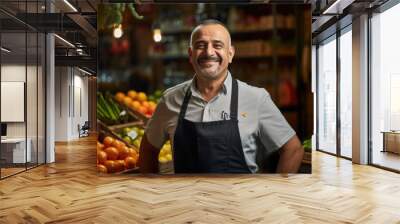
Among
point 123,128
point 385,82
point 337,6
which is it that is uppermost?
point 337,6

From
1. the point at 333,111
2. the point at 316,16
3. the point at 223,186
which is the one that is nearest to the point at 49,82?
the point at 223,186

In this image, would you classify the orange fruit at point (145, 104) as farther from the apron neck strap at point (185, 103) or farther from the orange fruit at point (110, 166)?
the orange fruit at point (110, 166)

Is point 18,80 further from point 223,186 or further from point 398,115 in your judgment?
point 398,115

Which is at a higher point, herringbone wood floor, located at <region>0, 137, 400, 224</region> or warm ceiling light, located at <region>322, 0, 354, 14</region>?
warm ceiling light, located at <region>322, 0, 354, 14</region>

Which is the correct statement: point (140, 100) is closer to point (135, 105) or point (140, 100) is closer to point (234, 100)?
point (135, 105)

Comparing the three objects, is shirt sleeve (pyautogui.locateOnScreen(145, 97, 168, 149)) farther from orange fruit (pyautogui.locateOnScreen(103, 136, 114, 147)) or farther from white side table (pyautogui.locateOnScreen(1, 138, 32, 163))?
white side table (pyautogui.locateOnScreen(1, 138, 32, 163))

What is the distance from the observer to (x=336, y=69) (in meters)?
9.65

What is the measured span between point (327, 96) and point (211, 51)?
539cm

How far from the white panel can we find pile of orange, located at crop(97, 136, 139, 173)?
1693 mm

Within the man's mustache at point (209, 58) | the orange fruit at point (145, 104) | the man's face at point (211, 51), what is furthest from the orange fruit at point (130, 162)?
the man's mustache at point (209, 58)

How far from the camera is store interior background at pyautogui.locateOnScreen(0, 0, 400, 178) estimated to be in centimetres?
705

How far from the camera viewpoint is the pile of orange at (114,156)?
21.0 ft

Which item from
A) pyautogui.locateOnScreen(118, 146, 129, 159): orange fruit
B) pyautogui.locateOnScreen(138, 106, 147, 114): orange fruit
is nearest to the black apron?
pyautogui.locateOnScreen(138, 106, 147, 114): orange fruit

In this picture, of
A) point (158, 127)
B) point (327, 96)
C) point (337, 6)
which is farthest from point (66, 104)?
point (337, 6)
